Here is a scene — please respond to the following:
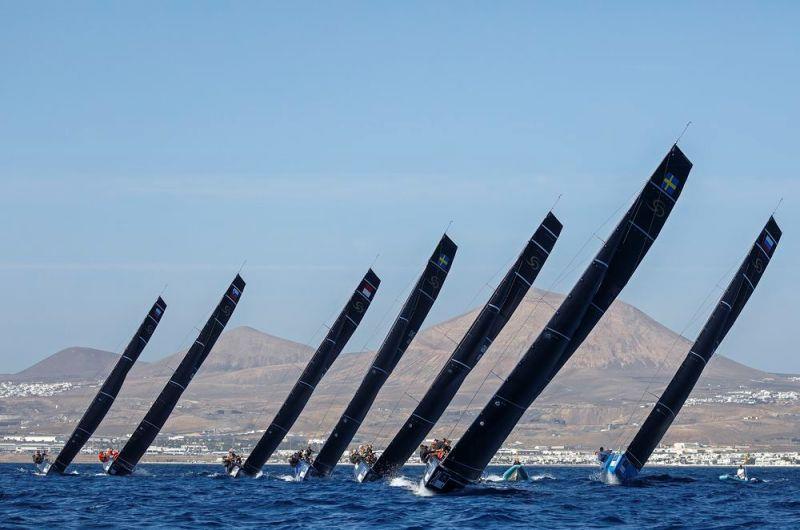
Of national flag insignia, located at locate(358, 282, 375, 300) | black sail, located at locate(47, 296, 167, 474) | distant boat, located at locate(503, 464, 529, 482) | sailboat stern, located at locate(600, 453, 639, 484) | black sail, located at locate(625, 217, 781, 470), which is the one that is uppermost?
black sail, located at locate(625, 217, 781, 470)

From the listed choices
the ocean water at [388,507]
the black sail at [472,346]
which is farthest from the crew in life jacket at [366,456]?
the ocean water at [388,507]

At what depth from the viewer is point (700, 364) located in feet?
251

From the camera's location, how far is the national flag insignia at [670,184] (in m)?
59.0

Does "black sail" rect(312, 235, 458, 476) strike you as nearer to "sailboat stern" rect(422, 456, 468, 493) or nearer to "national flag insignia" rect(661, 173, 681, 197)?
"sailboat stern" rect(422, 456, 468, 493)

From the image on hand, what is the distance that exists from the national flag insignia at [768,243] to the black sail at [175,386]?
3506 centimetres

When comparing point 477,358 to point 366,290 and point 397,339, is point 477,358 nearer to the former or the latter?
point 397,339

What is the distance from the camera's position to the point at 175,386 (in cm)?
8925

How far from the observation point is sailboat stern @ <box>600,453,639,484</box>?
2980 inches

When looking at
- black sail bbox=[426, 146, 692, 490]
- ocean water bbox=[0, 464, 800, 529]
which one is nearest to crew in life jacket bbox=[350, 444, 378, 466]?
ocean water bbox=[0, 464, 800, 529]

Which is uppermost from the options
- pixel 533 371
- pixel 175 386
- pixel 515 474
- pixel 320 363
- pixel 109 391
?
pixel 533 371

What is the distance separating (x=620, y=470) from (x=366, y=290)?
20480 mm

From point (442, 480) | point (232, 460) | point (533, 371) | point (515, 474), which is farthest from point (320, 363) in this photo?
point (533, 371)

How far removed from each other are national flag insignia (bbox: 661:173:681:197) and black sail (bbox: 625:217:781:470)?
1839 centimetres

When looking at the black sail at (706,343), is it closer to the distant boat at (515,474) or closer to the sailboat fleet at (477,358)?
the sailboat fleet at (477,358)
